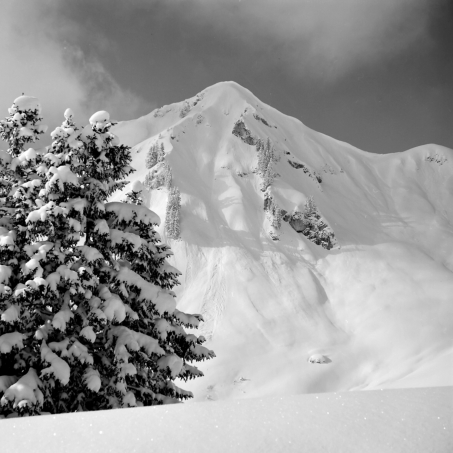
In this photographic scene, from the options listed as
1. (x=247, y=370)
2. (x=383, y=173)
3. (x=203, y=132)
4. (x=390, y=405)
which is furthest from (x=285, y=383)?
(x=383, y=173)

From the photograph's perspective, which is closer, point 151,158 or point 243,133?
point 151,158

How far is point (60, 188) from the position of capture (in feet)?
26.2

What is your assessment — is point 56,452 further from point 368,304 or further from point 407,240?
point 407,240

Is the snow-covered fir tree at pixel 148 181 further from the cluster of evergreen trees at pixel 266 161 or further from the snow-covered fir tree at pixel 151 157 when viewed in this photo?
the cluster of evergreen trees at pixel 266 161

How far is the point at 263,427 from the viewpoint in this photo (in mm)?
2305

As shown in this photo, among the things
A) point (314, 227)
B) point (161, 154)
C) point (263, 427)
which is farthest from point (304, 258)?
point (263, 427)

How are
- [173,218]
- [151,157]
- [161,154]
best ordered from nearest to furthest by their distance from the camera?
[173,218], [151,157], [161,154]

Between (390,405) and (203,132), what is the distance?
11044cm

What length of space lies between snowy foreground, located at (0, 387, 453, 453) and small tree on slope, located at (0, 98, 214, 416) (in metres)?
5.09

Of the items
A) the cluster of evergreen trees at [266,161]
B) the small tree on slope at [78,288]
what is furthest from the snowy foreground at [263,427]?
the cluster of evergreen trees at [266,161]

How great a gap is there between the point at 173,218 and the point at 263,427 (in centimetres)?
7004

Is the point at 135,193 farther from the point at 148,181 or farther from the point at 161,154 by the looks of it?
the point at 161,154

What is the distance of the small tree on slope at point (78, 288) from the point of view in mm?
7379

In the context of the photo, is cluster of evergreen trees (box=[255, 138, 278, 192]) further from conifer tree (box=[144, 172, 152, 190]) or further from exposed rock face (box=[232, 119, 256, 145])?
conifer tree (box=[144, 172, 152, 190])
